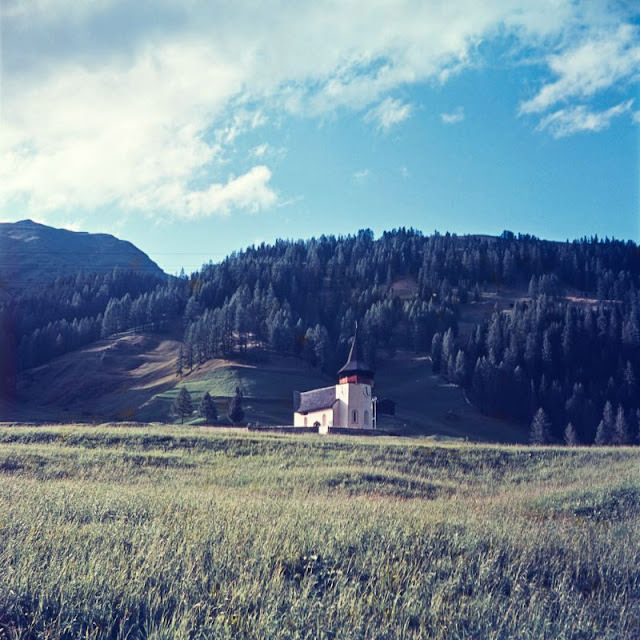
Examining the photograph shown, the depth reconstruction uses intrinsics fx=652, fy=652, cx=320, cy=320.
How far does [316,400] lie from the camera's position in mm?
81312

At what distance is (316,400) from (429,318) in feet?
226

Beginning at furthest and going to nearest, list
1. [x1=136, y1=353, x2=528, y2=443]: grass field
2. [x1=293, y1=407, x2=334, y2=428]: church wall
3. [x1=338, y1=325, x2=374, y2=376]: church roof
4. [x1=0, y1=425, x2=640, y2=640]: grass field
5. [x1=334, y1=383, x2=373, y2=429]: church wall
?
[x1=136, y1=353, x2=528, y2=443]: grass field
[x1=293, y1=407, x2=334, y2=428]: church wall
[x1=338, y1=325, x2=374, y2=376]: church roof
[x1=334, y1=383, x2=373, y2=429]: church wall
[x1=0, y1=425, x2=640, y2=640]: grass field

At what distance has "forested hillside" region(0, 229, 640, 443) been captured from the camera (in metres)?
118

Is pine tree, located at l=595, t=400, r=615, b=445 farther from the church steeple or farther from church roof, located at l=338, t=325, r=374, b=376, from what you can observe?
church roof, located at l=338, t=325, r=374, b=376

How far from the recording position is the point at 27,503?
1394cm

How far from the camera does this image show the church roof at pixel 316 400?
7838 cm

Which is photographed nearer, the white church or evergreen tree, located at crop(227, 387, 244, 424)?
the white church

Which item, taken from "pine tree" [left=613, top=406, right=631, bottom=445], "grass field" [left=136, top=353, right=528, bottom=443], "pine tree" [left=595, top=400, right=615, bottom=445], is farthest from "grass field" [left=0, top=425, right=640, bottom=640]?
"pine tree" [left=595, top=400, right=615, bottom=445]

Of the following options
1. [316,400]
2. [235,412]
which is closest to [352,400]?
[316,400]

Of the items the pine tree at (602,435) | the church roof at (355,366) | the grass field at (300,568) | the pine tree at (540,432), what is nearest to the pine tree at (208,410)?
the church roof at (355,366)

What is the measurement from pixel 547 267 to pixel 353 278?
5990 centimetres

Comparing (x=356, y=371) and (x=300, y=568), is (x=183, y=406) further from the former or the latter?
(x=300, y=568)

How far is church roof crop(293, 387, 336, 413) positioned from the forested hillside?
113ft

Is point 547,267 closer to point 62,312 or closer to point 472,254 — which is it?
point 472,254
